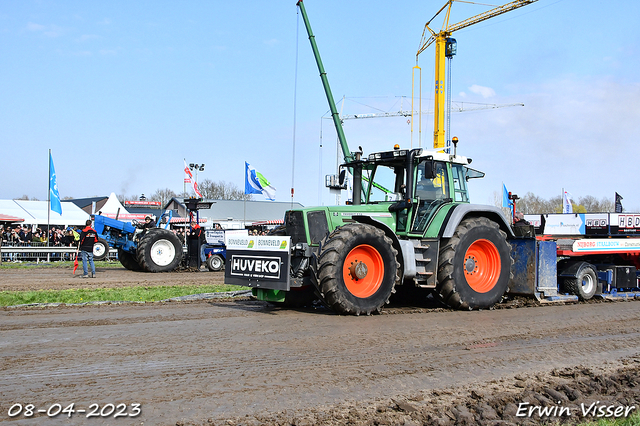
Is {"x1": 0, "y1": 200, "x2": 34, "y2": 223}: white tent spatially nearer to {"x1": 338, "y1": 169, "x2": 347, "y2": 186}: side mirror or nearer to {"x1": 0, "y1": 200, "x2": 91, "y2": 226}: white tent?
{"x1": 0, "y1": 200, "x2": 91, "y2": 226}: white tent

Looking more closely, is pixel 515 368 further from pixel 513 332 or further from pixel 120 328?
pixel 120 328

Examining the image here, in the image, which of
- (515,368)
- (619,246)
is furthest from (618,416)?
(619,246)

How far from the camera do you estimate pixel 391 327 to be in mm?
7375

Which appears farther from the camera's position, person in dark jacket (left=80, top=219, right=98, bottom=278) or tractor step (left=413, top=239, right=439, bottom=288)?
person in dark jacket (left=80, top=219, right=98, bottom=278)

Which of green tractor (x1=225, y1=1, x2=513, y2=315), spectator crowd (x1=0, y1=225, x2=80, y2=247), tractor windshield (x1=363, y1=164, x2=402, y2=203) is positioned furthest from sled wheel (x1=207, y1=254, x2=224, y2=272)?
tractor windshield (x1=363, y1=164, x2=402, y2=203)

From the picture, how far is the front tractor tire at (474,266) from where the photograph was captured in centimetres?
887

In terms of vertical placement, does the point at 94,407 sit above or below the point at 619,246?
below

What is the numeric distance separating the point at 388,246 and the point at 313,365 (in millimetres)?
3349

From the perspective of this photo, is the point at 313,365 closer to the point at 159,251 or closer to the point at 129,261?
the point at 159,251

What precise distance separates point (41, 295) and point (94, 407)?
7.48m

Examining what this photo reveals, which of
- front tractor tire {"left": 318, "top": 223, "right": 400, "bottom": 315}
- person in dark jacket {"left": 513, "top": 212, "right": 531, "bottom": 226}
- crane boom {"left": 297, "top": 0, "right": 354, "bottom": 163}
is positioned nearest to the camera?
front tractor tire {"left": 318, "top": 223, "right": 400, "bottom": 315}

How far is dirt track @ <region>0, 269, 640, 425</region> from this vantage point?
4.08 m

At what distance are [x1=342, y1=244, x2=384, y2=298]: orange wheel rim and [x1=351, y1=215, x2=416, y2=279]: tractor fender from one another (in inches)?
17.7

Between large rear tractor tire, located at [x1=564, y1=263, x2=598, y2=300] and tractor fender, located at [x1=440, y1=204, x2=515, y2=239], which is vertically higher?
tractor fender, located at [x1=440, y1=204, x2=515, y2=239]
